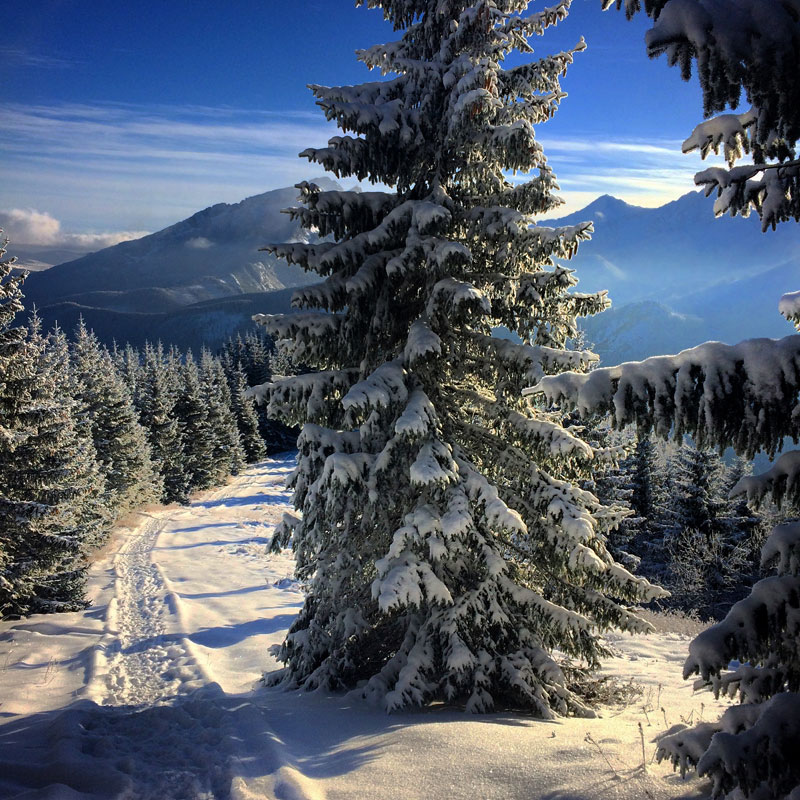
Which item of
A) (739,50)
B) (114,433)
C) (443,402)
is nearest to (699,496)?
(443,402)

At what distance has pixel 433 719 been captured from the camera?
6.20 meters

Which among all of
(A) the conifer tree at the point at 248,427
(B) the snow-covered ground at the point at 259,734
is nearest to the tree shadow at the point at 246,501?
(A) the conifer tree at the point at 248,427

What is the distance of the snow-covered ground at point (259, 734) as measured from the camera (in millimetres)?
4426

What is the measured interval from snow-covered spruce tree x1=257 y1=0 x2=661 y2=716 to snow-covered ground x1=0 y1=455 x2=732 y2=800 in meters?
0.85

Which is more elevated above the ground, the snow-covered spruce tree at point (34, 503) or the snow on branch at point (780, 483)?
the snow on branch at point (780, 483)

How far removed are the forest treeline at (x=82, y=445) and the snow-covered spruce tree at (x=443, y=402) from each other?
2.01 m

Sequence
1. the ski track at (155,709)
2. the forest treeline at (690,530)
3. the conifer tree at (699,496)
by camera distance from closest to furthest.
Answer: the ski track at (155,709), the forest treeline at (690,530), the conifer tree at (699,496)

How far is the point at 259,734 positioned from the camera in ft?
19.5

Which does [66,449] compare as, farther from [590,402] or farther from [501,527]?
[590,402]

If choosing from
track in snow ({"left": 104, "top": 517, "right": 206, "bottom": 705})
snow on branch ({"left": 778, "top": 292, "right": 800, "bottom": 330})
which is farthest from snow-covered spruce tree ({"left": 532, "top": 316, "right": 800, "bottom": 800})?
track in snow ({"left": 104, "top": 517, "right": 206, "bottom": 705})

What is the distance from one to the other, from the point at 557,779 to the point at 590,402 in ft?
11.2

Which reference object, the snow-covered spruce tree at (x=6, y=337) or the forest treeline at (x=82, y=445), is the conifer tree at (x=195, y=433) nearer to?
the forest treeline at (x=82, y=445)

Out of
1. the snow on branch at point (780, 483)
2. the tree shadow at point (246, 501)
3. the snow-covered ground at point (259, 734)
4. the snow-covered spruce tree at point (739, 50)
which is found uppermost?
the snow-covered spruce tree at point (739, 50)

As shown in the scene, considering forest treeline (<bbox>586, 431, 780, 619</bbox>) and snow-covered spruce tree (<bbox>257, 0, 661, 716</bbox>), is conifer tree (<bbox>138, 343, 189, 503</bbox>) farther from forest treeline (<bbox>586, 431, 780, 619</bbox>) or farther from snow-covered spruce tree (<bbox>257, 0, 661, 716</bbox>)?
snow-covered spruce tree (<bbox>257, 0, 661, 716</bbox>)
